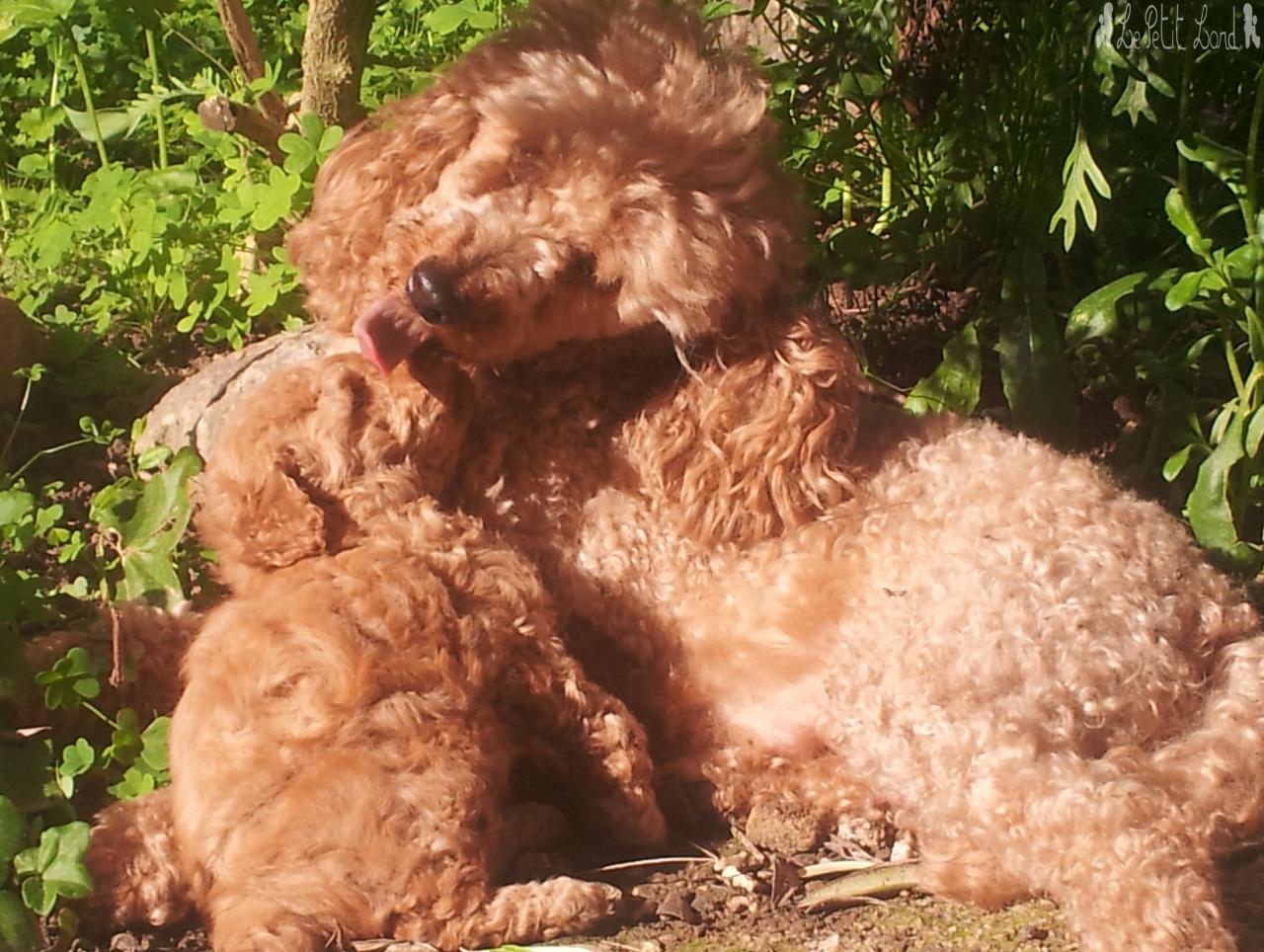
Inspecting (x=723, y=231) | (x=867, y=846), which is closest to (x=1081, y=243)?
(x=723, y=231)

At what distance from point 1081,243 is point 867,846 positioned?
2.09 meters

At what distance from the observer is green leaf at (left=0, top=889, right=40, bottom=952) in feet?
7.68

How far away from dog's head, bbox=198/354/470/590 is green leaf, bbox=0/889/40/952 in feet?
2.19

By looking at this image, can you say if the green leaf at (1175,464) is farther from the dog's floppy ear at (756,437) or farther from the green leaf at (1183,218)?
the dog's floppy ear at (756,437)

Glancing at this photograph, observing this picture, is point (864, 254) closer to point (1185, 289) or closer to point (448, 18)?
point (1185, 289)

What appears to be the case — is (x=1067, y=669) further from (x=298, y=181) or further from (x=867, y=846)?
(x=298, y=181)

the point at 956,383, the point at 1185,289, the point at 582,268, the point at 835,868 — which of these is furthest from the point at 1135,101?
the point at 835,868

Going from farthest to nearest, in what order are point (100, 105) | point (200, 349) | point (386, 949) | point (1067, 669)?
point (100, 105) < point (200, 349) < point (1067, 669) < point (386, 949)

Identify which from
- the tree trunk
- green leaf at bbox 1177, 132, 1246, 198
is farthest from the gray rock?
green leaf at bbox 1177, 132, 1246, 198

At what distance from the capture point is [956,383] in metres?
3.91

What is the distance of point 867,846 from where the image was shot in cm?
290

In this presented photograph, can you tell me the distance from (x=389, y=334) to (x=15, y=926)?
1.18 metres

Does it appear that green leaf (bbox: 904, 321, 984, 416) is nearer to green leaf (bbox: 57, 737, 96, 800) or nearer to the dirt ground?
the dirt ground

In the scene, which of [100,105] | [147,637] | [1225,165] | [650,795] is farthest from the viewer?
[100,105]
